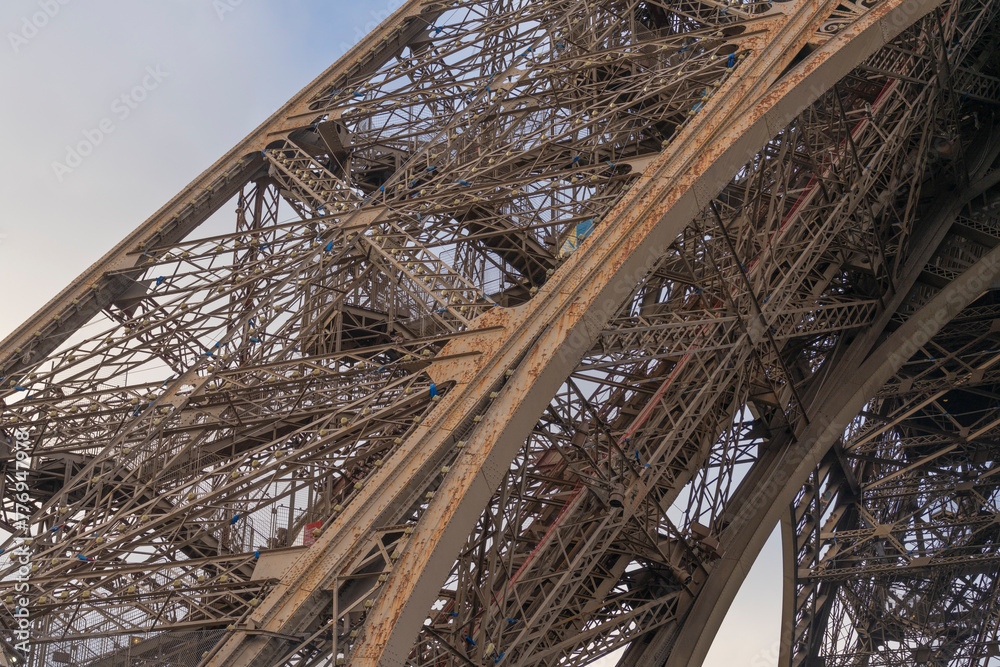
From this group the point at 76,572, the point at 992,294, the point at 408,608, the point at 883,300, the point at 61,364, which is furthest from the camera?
the point at 992,294

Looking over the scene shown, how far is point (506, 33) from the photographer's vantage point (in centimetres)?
1770

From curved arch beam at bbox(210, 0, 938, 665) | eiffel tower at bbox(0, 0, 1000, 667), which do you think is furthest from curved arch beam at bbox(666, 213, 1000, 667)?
curved arch beam at bbox(210, 0, 938, 665)

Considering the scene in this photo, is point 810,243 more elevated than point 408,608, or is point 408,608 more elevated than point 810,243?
point 810,243

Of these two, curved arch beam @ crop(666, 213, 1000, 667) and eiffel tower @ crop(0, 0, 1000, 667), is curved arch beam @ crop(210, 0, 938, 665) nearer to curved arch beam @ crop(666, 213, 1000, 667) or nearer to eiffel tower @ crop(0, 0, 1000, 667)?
eiffel tower @ crop(0, 0, 1000, 667)

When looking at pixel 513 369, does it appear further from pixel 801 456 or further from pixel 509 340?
pixel 801 456

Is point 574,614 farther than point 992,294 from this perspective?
No

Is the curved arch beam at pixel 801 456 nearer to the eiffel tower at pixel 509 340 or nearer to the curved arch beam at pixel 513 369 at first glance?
the eiffel tower at pixel 509 340

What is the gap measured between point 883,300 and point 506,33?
6610mm

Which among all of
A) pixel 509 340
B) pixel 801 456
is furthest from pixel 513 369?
A: pixel 801 456

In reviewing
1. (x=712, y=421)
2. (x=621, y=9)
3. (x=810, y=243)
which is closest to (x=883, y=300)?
(x=810, y=243)

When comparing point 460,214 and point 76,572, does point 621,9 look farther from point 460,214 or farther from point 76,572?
point 76,572

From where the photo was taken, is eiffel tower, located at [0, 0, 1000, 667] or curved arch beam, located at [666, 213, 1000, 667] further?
curved arch beam, located at [666, 213, 1000, 667]

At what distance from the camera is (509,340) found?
9.03 meters

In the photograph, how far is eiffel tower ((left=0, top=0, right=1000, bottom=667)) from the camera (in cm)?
859
